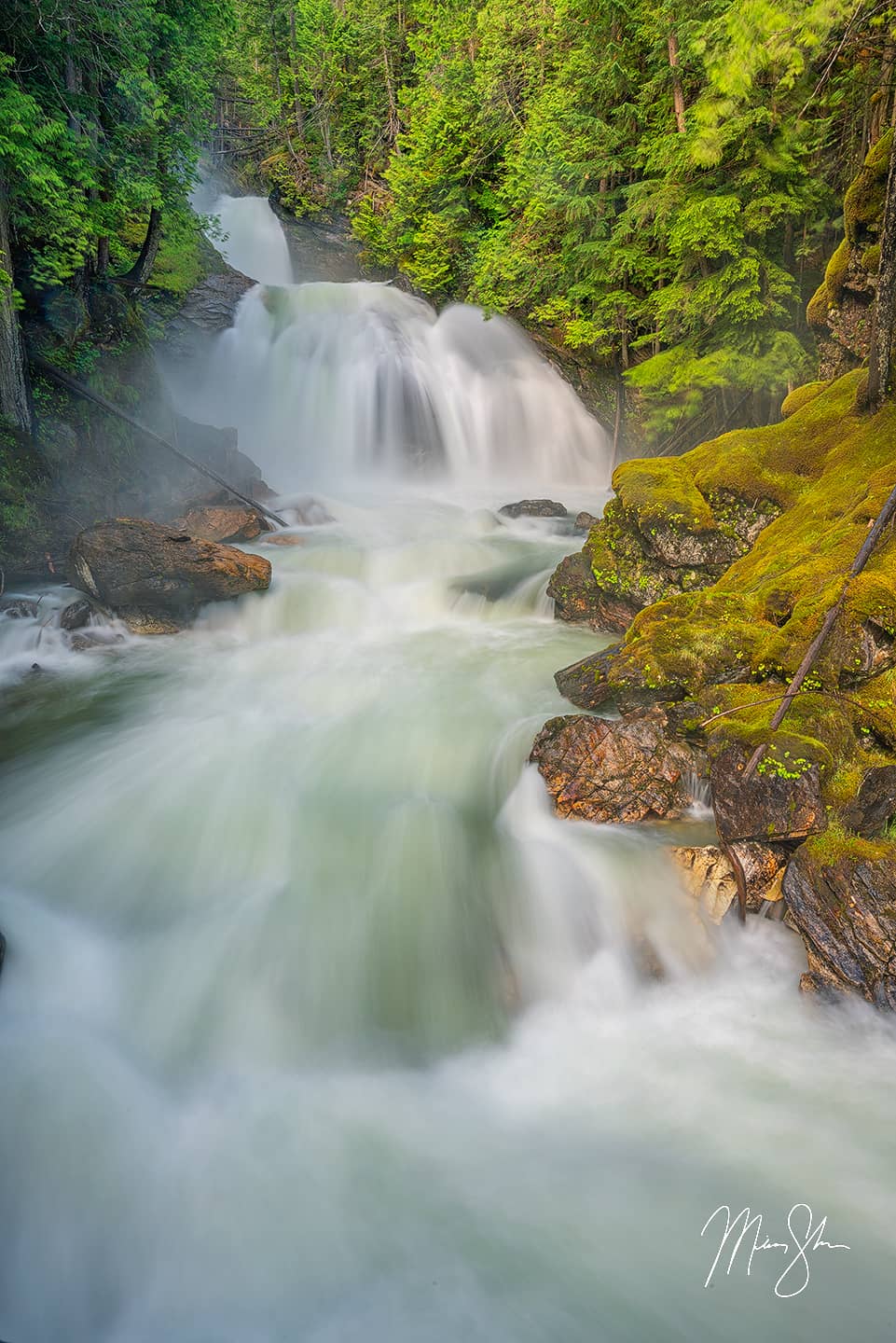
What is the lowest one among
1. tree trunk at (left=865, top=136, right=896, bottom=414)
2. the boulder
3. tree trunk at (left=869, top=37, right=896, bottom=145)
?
the boulder

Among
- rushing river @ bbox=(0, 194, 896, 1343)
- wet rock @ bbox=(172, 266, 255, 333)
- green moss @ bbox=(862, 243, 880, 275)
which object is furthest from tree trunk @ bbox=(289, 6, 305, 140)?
rushing river @ bbox=(0, 194, 896, 1343)

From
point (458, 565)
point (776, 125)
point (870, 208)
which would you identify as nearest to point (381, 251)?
point (776, 125)

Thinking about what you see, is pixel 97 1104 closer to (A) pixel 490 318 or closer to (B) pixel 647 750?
(B) pixel 647 750

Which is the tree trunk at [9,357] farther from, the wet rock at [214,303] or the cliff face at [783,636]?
the wet rock at [214,303]

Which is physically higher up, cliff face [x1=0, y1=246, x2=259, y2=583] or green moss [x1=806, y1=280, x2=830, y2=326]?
green moss [x1=806, y1=280, x2=830, y2=326]

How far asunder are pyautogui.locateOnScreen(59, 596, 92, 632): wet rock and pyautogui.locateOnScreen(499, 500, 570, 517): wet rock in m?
7.68

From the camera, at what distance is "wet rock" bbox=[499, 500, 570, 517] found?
12977mm

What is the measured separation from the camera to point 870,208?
7410mm

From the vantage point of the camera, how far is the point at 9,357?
8.66 metres

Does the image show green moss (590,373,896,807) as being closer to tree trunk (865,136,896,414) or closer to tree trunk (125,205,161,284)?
tree trunk (865,136,896,414)

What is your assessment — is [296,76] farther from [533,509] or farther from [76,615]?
[76,615]

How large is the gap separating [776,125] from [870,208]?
16.2 feet

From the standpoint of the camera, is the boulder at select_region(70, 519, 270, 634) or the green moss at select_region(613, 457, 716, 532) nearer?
the green moss at select_region(613, 457, 716, 532)

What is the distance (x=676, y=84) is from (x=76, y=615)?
14.2 meters
